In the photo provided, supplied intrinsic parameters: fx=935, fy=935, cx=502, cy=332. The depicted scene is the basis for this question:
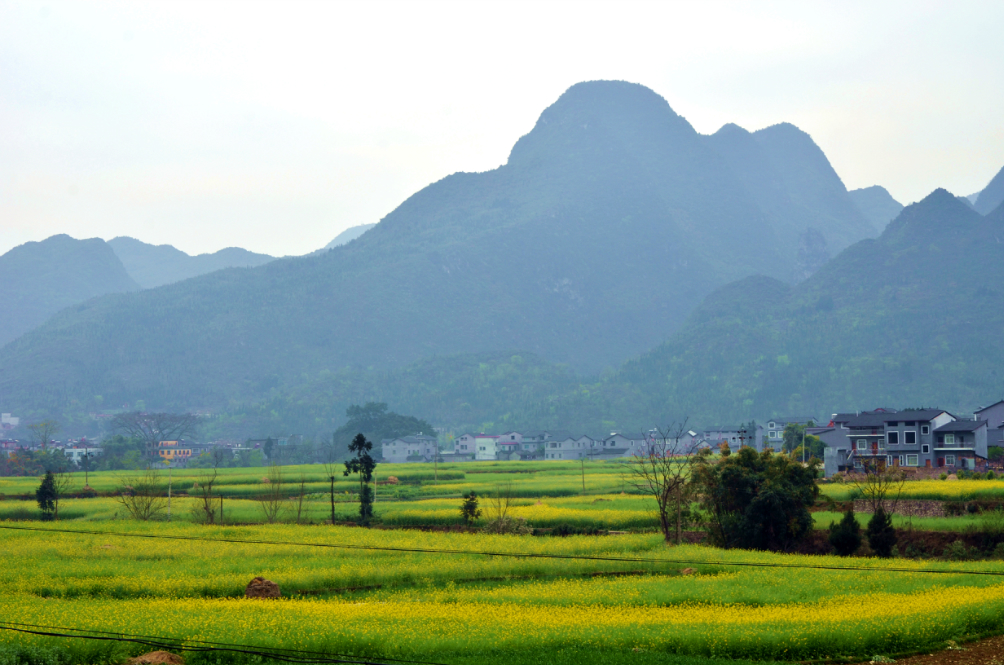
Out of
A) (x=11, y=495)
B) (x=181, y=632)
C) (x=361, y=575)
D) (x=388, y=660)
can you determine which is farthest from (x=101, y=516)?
(x=388, y=660)

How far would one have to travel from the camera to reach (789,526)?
154 ft

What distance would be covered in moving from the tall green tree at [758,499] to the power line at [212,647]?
2937cm

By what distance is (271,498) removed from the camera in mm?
70750

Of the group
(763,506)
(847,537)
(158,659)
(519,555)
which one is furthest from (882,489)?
(158,659)

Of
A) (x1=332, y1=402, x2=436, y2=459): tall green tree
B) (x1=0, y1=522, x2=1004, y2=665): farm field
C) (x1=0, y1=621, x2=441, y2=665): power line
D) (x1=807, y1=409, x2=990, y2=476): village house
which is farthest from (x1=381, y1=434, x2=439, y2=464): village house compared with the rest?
(x1=0, y1=621, x2=441, y2=665): power line

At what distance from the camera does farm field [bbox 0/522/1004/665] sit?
23594 millimetres

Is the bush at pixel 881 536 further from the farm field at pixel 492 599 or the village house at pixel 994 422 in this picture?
the village house at pixel 994 422

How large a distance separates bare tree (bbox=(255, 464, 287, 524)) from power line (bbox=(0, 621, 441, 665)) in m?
36.3

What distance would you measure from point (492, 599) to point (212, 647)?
Answer: 1183cm

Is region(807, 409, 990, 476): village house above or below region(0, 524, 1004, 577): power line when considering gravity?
above

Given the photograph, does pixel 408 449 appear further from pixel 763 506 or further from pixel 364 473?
pixel 763 506

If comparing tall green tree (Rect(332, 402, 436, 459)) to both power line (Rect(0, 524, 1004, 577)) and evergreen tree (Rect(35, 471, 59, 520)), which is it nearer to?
evergreen tree (Rect(35, 471, 59, 520))

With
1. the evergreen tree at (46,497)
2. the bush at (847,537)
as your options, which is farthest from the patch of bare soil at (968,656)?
the evergreen tree at (46,497)

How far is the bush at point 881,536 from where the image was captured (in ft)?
142
